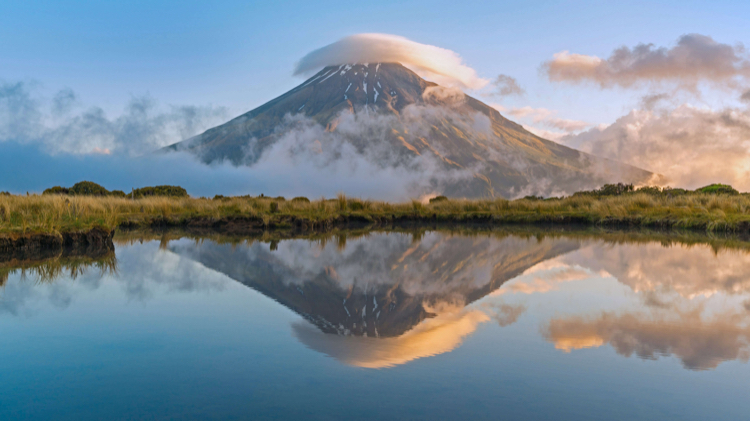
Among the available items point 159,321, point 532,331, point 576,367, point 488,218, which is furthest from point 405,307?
point 488,218

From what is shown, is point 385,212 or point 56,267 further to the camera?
point 385,212

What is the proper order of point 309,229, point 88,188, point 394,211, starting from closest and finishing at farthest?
point 309,229, point 394,211, point 88,188

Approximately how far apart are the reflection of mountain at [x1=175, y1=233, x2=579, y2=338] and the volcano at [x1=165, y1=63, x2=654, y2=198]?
97423 millimetres

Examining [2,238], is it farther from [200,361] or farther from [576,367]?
[576,367]

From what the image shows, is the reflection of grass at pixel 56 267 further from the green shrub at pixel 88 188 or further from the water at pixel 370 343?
the green shrub at pixel 88 188

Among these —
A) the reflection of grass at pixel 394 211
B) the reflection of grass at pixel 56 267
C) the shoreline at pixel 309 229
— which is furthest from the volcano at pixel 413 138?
the reflection of grass at pixel 56 267

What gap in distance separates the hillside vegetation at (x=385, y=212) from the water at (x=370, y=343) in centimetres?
452

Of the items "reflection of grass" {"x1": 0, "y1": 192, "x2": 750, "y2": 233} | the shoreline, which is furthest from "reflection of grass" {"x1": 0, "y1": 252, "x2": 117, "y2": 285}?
"reflection of grass" {"x1": 0, "y1": 192, "x2": 750, "y2": 233}

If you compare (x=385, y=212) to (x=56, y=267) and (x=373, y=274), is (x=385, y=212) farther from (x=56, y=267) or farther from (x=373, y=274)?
(x=56, y=267)

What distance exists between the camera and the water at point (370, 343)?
1.83 meters

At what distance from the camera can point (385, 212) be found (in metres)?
16.6

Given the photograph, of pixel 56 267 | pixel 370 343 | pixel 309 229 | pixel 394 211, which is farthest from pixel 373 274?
pixel 394 211

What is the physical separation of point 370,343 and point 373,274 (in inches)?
90.3

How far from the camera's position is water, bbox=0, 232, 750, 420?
1.83m
